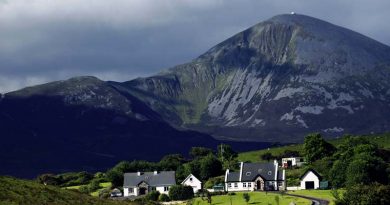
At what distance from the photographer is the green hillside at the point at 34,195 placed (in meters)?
59.1

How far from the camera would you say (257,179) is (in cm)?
16000

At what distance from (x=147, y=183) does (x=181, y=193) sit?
25.8m

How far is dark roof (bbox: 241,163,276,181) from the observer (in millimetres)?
159875

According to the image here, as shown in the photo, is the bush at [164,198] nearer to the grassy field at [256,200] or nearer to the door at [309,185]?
the grassy field at [256,200]

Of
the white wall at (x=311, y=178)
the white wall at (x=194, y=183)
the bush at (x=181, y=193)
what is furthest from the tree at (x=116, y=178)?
the white wall at (x=311, y=178)

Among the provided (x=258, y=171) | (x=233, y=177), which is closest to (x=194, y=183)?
(x=233, y=177)

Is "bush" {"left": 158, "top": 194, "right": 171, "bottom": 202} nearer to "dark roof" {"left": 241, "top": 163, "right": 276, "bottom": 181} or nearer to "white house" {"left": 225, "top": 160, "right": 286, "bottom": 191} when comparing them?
"white house" {"left": 225, "top": 160, "right": 286, "bottom": 191}

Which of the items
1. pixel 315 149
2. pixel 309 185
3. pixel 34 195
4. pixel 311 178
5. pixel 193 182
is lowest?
pixel 34 195

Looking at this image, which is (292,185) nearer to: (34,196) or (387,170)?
(387,170)

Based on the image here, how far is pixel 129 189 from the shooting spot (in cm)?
16725

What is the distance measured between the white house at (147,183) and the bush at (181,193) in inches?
763

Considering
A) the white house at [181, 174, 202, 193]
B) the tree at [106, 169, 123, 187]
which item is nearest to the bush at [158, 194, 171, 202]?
the white house at [181, 174, 202, 193]

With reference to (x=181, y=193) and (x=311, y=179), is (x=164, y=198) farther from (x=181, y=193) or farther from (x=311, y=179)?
(x=311, y=179)

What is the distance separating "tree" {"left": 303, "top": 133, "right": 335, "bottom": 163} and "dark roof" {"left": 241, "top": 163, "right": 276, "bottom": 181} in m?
26.3
